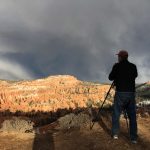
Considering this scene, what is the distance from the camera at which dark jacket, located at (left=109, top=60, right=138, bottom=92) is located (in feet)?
43.8

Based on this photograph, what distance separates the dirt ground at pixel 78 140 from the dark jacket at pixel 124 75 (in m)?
1.91

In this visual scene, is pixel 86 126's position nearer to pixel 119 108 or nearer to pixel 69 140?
pixel 69 140

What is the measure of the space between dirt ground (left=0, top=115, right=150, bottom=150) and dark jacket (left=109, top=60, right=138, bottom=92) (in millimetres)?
1910

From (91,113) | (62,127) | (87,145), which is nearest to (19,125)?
(62,127)

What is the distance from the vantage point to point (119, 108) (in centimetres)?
1340

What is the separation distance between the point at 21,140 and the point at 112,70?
15.5 feet

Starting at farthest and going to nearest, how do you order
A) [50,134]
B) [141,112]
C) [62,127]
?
1. [141,112]
2. [62,127]
3. [50,134]

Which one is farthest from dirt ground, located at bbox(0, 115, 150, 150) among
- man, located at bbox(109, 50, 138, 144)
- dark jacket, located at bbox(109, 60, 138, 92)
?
dark jacket, located at bbox(109, 60, 138, 92)

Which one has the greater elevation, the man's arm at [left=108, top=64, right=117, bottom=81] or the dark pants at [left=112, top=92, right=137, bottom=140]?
the man's arm at [left=108, top=64, right=117, bottom=81]

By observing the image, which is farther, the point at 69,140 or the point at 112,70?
the point at 69,140

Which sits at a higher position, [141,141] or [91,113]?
[91,113]

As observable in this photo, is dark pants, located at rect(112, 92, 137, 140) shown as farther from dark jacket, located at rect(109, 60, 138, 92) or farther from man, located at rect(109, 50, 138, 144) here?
dark jacket, located at rect(109, 60, 138, 92)

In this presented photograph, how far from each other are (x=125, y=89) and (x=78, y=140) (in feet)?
9.09

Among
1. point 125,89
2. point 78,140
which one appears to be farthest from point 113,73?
point 78,140
